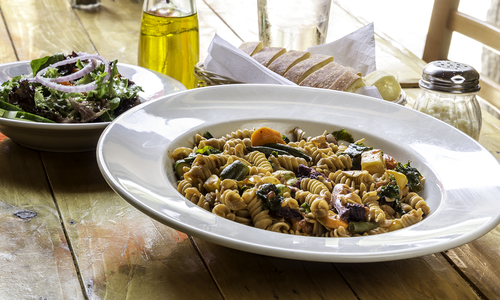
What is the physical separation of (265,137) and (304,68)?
69 cm

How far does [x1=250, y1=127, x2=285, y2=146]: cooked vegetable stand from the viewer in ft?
5.29

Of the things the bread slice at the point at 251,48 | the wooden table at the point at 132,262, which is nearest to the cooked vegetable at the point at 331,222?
the wooden table at the point at 132,262

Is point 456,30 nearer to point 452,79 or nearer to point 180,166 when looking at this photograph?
point 452,79

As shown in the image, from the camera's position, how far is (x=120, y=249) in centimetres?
123

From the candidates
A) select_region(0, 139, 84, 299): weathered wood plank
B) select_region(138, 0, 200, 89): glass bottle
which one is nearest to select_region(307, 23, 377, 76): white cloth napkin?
select_region(138, 0, 200, 89): glass bottle

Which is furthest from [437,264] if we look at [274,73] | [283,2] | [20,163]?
[283,2]

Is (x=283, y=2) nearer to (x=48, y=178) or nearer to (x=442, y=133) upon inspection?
(x=442, y=133)

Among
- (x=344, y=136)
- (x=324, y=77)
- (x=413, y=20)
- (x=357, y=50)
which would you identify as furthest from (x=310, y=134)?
(x=413, y=20)

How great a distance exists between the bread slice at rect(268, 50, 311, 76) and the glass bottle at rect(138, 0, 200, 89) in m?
0.37

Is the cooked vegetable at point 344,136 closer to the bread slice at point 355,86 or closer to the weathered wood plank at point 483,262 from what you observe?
the bread slice at point 355,86

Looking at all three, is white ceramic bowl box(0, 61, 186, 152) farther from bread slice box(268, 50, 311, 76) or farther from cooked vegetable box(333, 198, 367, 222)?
cooked vegetable box(333, 198, 367, 222)

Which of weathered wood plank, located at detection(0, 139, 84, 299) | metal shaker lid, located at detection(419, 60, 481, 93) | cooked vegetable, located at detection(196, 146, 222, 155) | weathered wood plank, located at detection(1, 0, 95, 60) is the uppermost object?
metal shaker lid, located at detection(419, 60, 481, 93)

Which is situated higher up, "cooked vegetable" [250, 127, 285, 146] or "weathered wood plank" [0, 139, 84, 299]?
"cooked vegetable" [250, 127, 285, 146]

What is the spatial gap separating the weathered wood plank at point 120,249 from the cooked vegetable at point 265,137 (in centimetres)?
45
